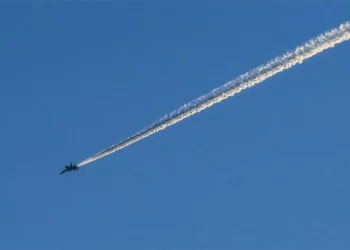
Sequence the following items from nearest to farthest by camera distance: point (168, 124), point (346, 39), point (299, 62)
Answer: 1. point (346, 39)
2. point (299, 62)
3. point (168, 124)

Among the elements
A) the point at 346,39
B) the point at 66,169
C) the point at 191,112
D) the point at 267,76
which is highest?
the point at 66,169

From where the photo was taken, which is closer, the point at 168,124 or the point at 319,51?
the point at 319,51

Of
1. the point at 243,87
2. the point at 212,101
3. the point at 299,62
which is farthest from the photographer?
the point at 212,101

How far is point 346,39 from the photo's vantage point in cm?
5366

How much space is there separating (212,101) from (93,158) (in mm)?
20367

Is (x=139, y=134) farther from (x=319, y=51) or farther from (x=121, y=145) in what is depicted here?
(x=319, y=51)

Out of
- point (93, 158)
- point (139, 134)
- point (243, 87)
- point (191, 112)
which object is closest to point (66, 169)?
point (93, 158)

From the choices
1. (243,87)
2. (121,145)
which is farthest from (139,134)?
(243,87)

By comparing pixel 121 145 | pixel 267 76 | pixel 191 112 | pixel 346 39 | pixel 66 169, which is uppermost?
pixel 66 169

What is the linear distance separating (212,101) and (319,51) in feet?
47.9

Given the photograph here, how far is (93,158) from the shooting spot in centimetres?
8594

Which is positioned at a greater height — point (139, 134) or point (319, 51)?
point (139, 134)

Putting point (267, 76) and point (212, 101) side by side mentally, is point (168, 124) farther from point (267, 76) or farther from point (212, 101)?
point (267, 76)

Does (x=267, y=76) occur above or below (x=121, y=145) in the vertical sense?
below
